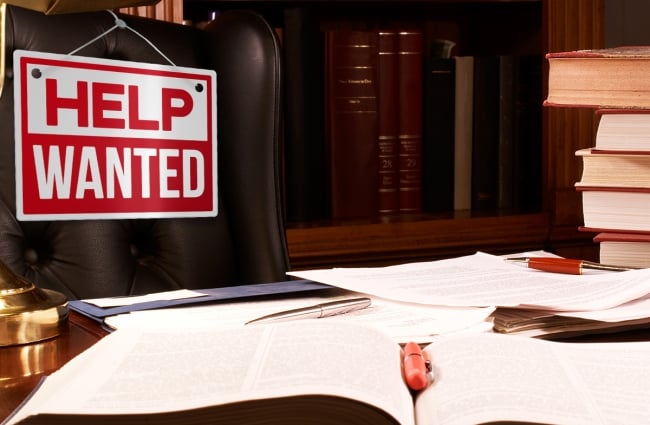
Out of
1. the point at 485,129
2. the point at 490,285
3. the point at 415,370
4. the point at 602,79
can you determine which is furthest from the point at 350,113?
the point at 415,370

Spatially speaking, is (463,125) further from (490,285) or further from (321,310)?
(321,310)

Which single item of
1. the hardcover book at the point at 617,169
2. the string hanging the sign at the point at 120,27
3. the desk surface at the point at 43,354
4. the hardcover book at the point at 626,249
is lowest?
the desk surface at the point at 43,354

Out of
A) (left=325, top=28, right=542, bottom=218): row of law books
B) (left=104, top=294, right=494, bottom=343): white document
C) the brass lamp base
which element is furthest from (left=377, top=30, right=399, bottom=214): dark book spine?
the brass lamp base

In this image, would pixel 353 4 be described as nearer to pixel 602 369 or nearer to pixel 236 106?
pixel 236 106

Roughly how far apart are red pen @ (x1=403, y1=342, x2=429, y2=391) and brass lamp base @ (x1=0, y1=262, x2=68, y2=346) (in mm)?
273

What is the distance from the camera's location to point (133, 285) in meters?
1.06

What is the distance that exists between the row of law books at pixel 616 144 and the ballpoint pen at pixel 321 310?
314 mm

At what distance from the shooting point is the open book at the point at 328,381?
0.37 metres

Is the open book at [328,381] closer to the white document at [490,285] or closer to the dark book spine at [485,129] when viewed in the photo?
the white document at [490,285]

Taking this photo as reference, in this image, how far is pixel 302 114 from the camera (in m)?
1.56

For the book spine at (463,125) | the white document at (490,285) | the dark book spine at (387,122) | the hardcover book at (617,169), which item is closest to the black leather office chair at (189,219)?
the white document at (490,285)

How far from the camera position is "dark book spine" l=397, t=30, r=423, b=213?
5.35ft

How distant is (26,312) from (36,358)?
1.8 inches

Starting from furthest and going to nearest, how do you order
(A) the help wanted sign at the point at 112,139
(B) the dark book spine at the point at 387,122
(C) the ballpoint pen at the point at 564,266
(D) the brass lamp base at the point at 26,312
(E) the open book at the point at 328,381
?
(B) the dark book spine at the point at 387,122 < (A) the help wanted sign at the point at 112,139 < (C) the ballpoint pen at the point at 564,266 < (D) the brass lamp base at the point at 26,312 < (E) the open book at the point at 328,381
